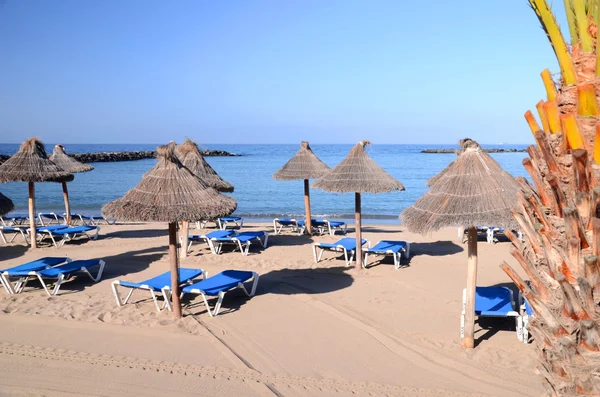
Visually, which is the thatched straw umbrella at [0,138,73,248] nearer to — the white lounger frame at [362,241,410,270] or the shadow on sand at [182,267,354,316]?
the shadow on sand at [182,267,354,316]

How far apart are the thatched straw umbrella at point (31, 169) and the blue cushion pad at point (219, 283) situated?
6.25 metres

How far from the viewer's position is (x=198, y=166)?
35.9 ft

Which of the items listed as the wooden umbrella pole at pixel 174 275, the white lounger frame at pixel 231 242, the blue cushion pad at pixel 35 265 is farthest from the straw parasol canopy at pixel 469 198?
→ the blue cushion pad at pixel 35 265

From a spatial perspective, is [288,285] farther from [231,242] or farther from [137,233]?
[137,233]

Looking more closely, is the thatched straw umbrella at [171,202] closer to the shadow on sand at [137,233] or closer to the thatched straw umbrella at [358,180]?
the thatched straw umbrella at [358,180]

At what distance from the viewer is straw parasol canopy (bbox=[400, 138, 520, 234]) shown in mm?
5004

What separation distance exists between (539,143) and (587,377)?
2.99ft

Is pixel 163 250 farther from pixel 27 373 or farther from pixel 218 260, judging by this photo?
pixel 27 373

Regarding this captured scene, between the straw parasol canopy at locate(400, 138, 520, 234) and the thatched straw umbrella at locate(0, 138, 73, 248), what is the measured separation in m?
9.42

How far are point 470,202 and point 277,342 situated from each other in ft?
9.16

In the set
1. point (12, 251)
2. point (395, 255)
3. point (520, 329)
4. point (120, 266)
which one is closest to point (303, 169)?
point (395, 255)

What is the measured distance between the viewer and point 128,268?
9344 millimetres

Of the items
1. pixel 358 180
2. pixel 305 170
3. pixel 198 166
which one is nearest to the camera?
pixel 358 180

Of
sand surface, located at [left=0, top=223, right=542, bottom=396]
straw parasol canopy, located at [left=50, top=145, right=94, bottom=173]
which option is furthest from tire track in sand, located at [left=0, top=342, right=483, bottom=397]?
straw parasol canopy, located at [left=50, top=145, right=94, bottom=173]
